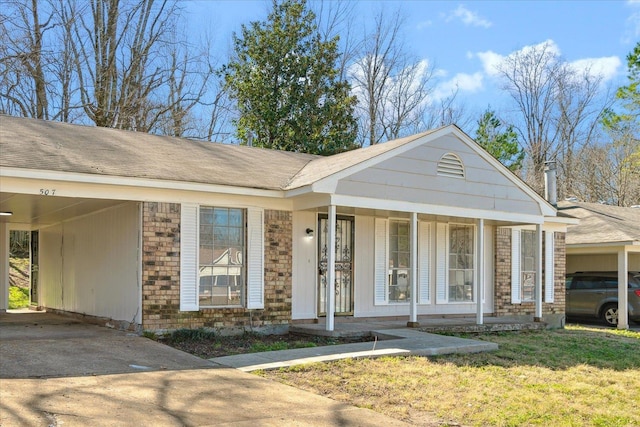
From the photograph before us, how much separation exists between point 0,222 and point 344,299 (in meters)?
8.85

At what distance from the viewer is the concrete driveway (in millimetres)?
6086

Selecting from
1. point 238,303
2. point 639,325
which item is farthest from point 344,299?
point 639,325

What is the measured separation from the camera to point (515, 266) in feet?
52.9

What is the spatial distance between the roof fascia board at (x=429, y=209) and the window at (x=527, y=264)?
180 cm

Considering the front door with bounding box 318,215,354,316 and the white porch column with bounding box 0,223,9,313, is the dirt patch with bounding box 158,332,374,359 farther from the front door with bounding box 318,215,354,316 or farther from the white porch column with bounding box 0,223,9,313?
the white porch column with bounding box 0,223,9,313

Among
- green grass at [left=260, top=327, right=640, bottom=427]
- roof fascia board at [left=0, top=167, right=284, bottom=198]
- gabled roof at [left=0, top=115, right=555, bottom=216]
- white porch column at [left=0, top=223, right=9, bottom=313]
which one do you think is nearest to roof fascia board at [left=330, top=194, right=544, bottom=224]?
gabled roof at [left=0, top=115, right=555, bottom=216]

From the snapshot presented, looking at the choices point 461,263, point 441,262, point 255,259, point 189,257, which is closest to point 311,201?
point 255,259

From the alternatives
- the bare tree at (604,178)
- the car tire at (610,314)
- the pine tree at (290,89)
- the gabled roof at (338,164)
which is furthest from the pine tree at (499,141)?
the gabled roof at (338,164)

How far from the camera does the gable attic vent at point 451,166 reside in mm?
13164

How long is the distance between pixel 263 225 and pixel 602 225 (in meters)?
11.7

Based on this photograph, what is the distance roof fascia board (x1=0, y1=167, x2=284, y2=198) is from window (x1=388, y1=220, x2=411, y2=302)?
11.0ft

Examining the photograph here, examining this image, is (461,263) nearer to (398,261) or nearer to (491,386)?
(398,261)

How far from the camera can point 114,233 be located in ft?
40.8

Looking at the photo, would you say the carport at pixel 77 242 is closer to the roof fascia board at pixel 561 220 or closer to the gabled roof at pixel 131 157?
the gabled roof at pixel 131 157
